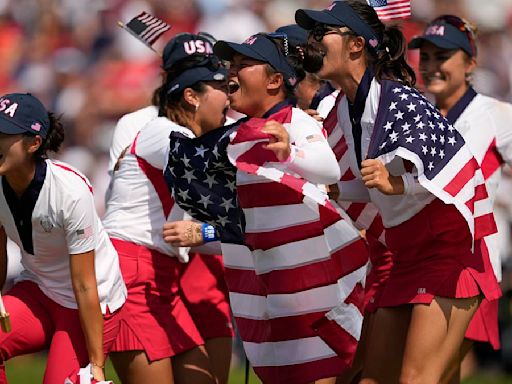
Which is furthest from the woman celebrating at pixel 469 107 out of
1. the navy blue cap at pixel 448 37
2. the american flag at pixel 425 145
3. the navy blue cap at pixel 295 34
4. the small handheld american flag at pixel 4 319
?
the small handheld american flag at pixel 4 319

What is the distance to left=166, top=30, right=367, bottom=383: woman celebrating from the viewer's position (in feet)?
18.0

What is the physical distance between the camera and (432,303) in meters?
5.77

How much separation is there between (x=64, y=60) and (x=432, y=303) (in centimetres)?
782

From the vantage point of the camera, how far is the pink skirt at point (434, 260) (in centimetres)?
577

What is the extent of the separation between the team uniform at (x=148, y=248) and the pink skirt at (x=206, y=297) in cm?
11

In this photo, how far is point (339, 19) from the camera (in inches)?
230

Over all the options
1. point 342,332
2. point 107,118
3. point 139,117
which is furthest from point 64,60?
point 342,332

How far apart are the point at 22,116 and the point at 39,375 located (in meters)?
4.63

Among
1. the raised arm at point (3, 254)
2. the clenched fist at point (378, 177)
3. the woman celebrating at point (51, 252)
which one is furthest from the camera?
the raised arm at point (3, 254)

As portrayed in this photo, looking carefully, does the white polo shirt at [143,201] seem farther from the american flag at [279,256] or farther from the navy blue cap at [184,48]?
the american flag at [279,256]

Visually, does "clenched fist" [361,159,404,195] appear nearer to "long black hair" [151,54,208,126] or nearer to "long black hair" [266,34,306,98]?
"long black hair" [266,34,306,98]

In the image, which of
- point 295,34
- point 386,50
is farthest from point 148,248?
point 386,50

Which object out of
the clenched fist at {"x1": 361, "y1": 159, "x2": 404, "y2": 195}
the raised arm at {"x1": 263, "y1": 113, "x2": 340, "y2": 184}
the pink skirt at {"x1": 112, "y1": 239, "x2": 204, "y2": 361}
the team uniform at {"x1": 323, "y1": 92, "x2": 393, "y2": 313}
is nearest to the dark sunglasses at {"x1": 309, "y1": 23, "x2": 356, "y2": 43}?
the team uniform at {"x1": 323, "y1": 92, "x2": 393, "y2": 313}

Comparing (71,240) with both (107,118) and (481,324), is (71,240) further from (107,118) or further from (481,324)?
(107,118)
